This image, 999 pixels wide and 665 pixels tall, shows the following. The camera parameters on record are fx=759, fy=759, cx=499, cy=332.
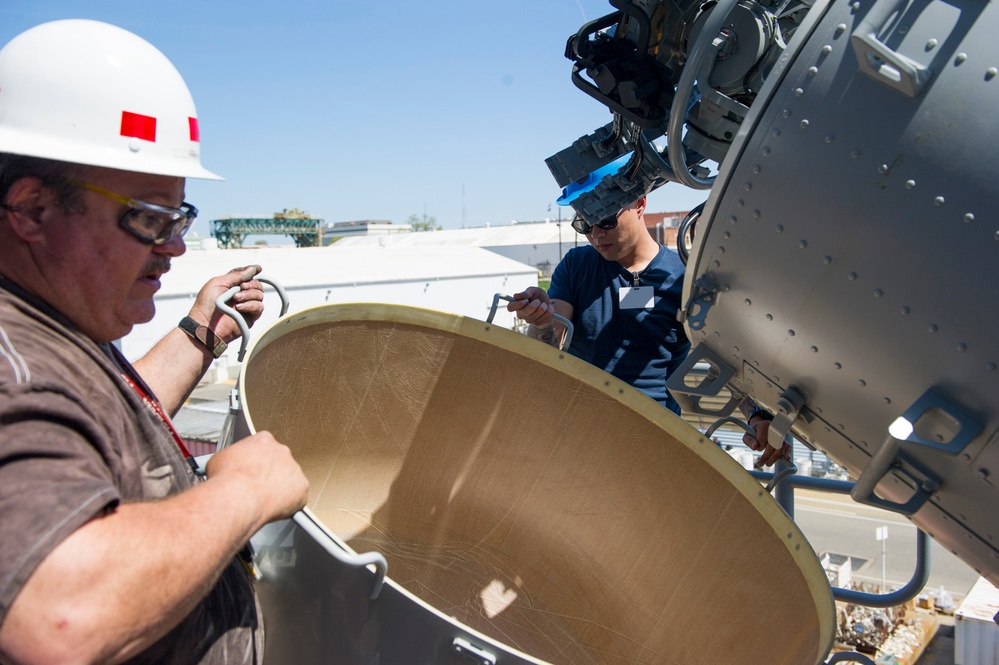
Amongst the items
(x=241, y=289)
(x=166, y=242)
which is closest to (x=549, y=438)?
(x=241, y=289)

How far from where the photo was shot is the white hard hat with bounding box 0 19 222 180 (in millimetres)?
1252

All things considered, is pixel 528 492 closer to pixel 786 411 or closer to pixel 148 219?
pixel 786 411

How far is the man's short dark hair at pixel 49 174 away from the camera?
1228mm

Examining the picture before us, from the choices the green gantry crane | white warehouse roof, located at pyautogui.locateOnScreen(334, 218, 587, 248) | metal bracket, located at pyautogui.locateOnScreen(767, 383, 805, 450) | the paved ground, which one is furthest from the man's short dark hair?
the green gantry crane

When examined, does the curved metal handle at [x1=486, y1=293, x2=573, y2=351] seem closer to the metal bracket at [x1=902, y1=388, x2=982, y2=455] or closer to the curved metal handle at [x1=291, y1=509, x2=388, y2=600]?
the curved metal handle at [x1=291, y1=509, x2=388, y2=600]

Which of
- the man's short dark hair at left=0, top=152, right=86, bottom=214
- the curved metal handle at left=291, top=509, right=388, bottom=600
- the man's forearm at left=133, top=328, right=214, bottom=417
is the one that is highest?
the man's short dark hair at left=0, top=152, right=86, bottom=214

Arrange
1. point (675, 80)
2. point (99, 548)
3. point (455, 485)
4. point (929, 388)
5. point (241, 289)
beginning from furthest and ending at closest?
point (455, 485)
point (675, 80)
point (241, 289)
point (929, 388)
point (99, 548)

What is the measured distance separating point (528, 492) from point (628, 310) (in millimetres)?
889

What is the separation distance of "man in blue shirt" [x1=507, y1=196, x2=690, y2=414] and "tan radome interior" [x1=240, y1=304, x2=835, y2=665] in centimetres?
57

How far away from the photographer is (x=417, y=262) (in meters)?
25.4

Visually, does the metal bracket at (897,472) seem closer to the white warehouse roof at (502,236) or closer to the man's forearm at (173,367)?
the man's forearm at (173,367)

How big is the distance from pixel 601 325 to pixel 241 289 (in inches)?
64.8

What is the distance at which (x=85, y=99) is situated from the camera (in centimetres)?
130

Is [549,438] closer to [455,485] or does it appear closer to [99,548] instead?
[455,485]
